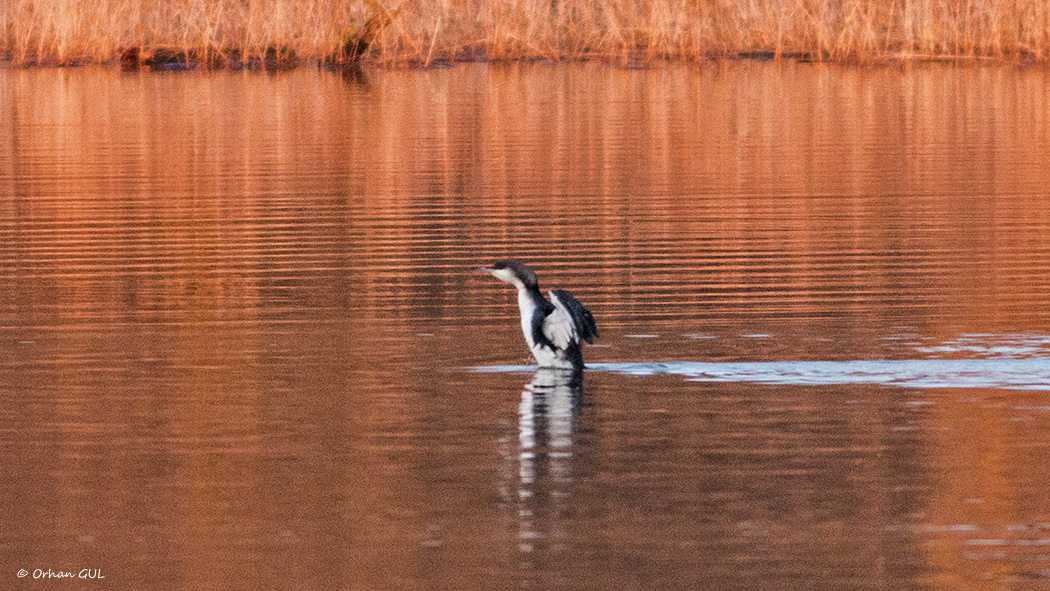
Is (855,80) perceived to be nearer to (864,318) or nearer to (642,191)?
(642,191)

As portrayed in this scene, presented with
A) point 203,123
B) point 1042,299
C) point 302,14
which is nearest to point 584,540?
point 1042,299

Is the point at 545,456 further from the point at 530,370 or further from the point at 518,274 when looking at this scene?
the point at 518,274

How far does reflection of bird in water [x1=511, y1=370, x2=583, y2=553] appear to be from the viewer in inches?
288

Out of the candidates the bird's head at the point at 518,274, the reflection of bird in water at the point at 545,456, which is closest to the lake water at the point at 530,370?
the reflection of bird in water at the point at 545,456

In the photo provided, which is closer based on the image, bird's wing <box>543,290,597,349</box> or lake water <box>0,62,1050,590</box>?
lake water <box>0,62,1050,590</box>

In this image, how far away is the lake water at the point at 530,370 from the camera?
7.12 meters

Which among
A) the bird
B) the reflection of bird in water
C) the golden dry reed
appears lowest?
the reflection of bird in water

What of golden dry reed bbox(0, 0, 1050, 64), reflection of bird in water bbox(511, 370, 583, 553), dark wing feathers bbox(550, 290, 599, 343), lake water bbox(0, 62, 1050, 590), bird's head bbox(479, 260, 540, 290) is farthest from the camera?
golden dry reed bbox(0, 0, 1050, 64)

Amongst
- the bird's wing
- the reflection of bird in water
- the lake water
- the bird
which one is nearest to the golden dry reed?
the lake water

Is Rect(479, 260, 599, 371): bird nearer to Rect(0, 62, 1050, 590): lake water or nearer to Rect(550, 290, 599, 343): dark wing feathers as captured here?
Rect(550, 290, 599, 343): dark wing feathers

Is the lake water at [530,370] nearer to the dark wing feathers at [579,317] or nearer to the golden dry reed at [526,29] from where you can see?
the dark wing feathers at [579,317]

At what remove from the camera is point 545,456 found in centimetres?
853

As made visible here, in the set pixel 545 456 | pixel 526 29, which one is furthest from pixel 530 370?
pixel 526 29

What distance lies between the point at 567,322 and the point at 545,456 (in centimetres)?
206
